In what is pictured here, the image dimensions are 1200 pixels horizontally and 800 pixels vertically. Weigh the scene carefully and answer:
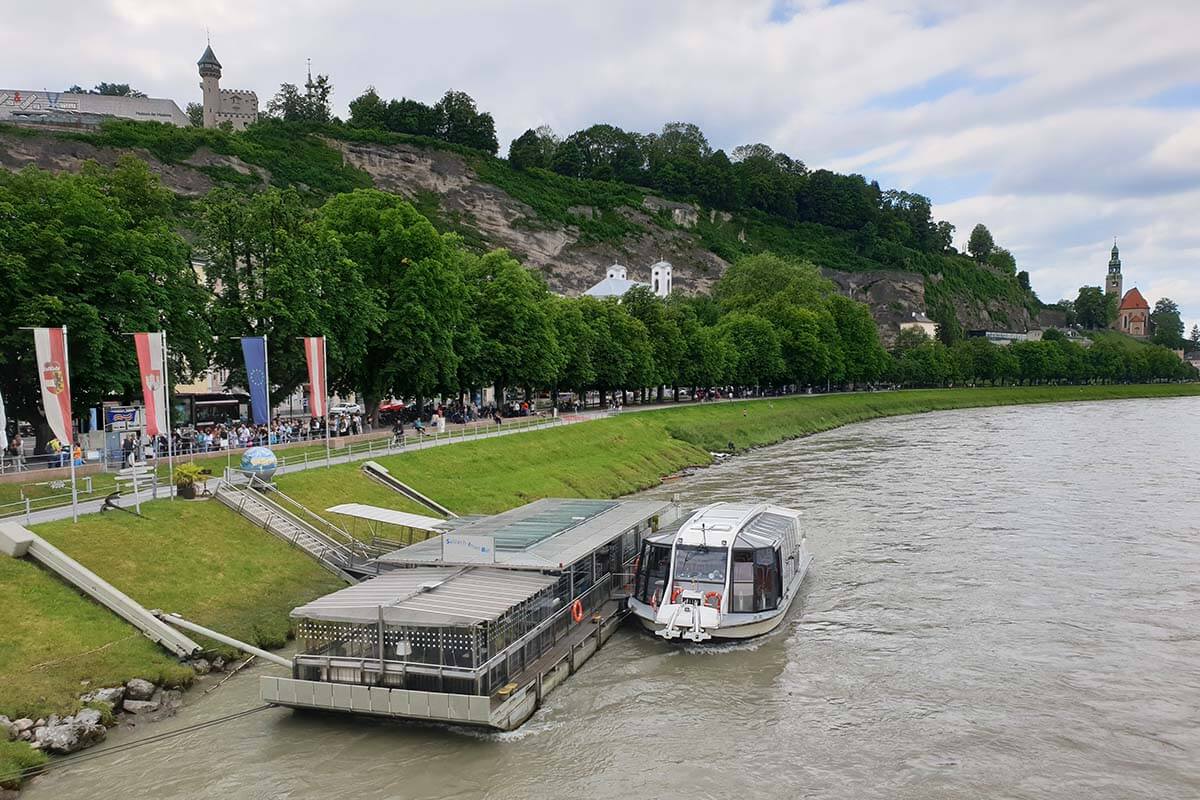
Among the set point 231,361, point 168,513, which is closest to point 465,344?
point 231,361

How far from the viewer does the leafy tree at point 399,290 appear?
57.3 meters

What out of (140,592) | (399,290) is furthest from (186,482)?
(399,290)

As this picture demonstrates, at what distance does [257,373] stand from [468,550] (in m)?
19.7

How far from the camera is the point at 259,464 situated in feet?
119

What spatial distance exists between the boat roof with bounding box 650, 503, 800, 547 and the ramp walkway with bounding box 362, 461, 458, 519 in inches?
603

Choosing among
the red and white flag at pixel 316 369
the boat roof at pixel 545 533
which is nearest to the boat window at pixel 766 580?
the boat roof at pixel 545 533

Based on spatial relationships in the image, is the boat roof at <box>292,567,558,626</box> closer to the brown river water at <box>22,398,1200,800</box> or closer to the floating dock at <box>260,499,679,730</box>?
the floating dock at <box>260,499,679,730</box>

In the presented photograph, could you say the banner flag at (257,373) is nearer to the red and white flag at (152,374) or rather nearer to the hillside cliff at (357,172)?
the red and white flag at (152,374)

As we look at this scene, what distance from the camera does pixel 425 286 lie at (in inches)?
2318

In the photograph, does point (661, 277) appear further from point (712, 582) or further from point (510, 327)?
→ point (712, 582)

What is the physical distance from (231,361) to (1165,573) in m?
46.3

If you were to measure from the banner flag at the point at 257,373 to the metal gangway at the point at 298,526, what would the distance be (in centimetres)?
578

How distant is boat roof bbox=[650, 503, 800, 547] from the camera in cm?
2859

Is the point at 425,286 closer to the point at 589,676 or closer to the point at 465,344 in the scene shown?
the point at 465,344
